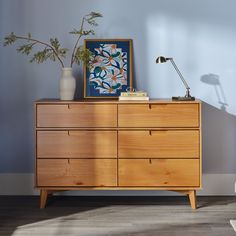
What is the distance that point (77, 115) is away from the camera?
405 centimetres

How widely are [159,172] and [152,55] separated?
0.98m

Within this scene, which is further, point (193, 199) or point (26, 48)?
point (26, 48)

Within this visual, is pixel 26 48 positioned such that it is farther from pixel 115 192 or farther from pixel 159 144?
pixel 115 192

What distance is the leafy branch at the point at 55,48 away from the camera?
13.7 ft

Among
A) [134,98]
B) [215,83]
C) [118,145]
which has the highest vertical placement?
[215,83]

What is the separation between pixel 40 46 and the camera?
4.44m

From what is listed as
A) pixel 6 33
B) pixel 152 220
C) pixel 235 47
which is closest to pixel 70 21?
pixel 6 33

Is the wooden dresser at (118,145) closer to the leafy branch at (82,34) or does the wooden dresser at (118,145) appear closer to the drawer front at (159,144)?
the drawer front at (159,144)

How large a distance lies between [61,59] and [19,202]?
118 centimetres

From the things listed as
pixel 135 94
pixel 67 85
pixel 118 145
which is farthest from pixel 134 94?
pixel 67 85

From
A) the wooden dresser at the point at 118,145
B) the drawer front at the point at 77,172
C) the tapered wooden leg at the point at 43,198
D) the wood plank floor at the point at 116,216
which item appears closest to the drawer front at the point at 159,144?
the wooden dresser at the point at 118,145

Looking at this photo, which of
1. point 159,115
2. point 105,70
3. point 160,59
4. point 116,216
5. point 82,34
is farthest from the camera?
point 105,70

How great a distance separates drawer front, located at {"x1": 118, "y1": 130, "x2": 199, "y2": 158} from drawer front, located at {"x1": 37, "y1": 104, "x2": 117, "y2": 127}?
153 millimetres

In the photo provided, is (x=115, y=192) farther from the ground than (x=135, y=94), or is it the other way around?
(x=135, y=94)
